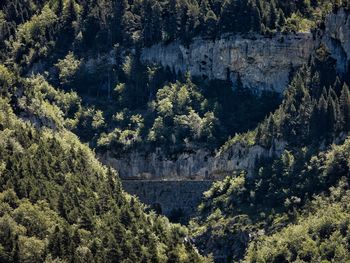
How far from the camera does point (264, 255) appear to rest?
193 meters

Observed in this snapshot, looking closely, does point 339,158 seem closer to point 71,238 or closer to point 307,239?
point 307,239

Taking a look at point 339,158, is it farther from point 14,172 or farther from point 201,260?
point 14,172

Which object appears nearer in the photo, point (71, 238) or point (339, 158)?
point (71, 238)

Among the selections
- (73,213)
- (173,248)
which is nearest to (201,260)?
(173,248)

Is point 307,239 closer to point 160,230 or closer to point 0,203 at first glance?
point 160,230

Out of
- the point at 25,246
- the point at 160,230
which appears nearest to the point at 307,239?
the point at 160,230

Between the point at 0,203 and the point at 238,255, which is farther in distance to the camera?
the point at 238,255

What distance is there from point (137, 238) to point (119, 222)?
3.92 meters

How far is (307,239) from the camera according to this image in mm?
191000

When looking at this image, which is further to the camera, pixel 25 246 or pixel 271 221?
pixel 271 221

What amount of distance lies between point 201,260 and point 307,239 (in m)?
12.7

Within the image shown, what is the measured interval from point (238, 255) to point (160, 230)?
10898 mm

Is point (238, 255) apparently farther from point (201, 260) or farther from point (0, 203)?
point (0, 203)

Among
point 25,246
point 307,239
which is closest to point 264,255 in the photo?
point 307,239
